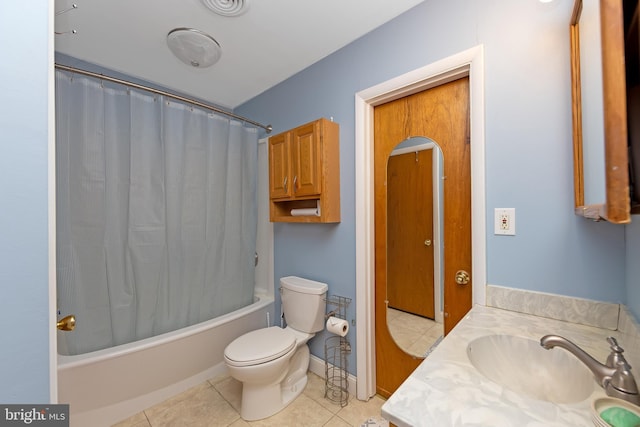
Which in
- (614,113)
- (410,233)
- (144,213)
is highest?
(614,113)

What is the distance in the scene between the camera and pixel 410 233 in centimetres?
150

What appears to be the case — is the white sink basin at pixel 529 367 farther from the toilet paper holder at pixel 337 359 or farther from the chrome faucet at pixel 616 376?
the toilet paper holder at pixel 337 359

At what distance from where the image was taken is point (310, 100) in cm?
191

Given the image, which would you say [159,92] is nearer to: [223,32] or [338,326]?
[223,32]

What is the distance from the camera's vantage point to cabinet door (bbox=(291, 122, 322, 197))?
1.64m

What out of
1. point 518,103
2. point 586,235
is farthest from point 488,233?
point 518,103

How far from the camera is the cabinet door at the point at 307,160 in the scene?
164 centimetres

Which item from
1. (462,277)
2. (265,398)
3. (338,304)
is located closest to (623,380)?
(462,277)

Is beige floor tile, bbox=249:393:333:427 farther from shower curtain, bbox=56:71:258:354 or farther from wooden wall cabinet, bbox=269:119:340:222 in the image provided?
wooden wall cabinet, bbox=269:119:340:222

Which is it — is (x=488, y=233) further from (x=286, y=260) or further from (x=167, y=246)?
(x=167, y=246)

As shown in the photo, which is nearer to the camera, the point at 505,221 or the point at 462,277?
the point at 505,221

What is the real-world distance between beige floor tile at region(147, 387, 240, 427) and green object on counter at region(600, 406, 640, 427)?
65.9 inches

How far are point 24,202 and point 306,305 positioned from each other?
58.8 inches

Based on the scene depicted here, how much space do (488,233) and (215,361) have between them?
6.62 feet
